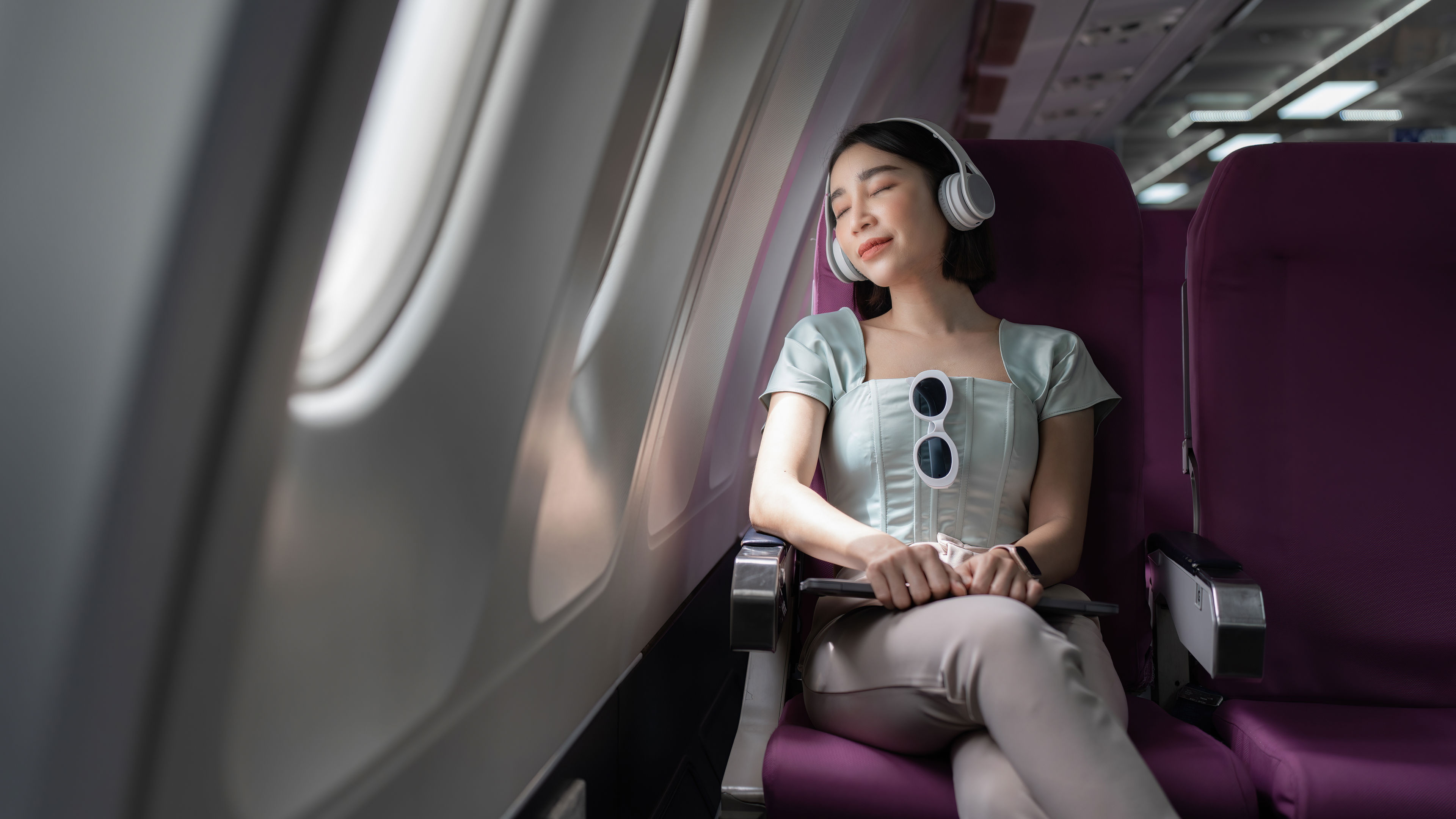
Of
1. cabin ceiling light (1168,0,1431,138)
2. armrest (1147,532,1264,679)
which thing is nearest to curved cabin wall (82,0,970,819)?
armrest (1147,532,1264,679)

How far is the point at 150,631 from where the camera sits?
66 cm

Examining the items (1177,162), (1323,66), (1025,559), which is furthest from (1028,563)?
(1177,162)

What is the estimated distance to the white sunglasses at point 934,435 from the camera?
1.66 metres

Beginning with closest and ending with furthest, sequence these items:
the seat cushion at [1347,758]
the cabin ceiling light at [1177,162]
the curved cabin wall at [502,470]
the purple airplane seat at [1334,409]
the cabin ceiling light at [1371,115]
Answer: the curved cabin wall at [502,470], the seat cushion at [1347,758], the purple airplane seat at [1334,409], the cabin ceiling light at [1371,115], the cabin ceiling light at [1177,162]

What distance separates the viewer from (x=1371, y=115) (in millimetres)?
8961

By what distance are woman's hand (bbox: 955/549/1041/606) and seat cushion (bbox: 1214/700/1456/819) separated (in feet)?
1.37

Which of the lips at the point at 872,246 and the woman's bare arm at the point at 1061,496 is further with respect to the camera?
the lips at the point at 872,246

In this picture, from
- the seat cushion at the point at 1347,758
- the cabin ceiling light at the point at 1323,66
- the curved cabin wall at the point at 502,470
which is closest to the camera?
the curved cabin wall at the point at 502,470

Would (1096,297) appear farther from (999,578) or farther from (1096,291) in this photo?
(999,578)

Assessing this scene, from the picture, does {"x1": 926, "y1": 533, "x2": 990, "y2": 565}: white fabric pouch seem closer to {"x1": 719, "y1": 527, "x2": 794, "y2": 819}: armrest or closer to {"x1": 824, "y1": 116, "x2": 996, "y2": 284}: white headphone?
{"x1": 719, "y1": 527, "x2": 794, "y2": 819}: armrest

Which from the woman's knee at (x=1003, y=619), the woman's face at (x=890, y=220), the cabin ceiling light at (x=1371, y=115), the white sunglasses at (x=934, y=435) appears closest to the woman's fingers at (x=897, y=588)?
the woman's knee at (x=1003, y=619)

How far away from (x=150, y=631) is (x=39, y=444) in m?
0.16

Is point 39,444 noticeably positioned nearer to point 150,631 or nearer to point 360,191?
point 150,631

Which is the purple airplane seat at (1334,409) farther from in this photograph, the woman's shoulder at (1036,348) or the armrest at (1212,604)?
the woman's shoulder at (1036,348)
